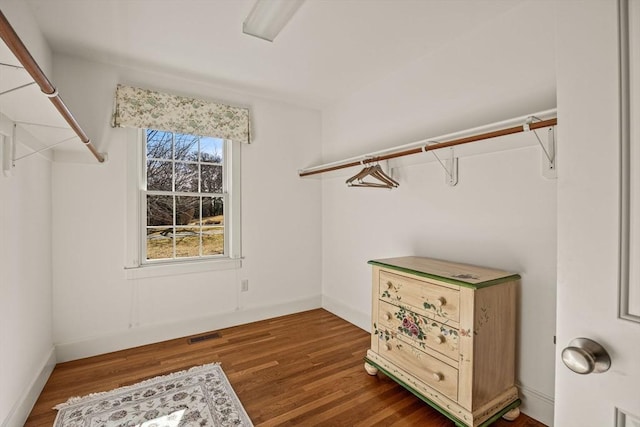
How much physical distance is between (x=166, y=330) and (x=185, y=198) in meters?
1.31

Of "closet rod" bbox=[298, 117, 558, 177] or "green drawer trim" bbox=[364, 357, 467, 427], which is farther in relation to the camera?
"green drawer trim" bbox=[364, 357, 467, 427]

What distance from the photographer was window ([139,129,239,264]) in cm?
304

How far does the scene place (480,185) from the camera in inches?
86.8

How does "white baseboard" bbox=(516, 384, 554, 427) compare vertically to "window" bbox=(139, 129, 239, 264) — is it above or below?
below

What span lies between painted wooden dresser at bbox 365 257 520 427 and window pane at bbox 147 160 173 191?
2342 mm

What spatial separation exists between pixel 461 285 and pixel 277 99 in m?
2.82

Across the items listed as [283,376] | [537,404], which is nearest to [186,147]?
[283,376]

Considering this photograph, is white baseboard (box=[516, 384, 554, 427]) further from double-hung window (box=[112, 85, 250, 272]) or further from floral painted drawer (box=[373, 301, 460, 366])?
double-hung window (box=[112, 85, 250, 272])

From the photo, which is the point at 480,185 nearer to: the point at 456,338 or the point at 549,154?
the point at 549,154

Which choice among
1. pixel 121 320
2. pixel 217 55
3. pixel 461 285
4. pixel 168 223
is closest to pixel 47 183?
pixel 168 223

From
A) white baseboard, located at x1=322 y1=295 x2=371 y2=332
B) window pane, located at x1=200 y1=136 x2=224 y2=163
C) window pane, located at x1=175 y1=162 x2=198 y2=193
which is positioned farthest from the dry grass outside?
white baseboard, located at x1=322 y1=295 x2=371 y2=332

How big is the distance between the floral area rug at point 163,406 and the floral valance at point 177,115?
216 centimetres

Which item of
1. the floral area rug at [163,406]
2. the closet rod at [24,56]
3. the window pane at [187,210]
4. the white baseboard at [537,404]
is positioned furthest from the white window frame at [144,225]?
the white baseboard at [537,404]

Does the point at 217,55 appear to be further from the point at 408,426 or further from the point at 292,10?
the point at 408,426
